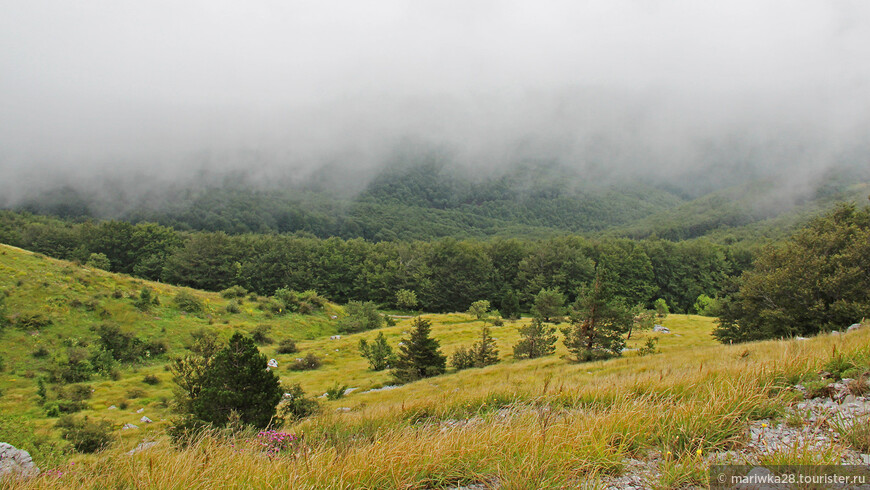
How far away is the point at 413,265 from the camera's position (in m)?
87.5

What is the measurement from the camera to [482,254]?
8600 centimetres

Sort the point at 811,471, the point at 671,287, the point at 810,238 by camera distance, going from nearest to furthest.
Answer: the point at 811,471 < the point at 810,238 < the point at 671,287

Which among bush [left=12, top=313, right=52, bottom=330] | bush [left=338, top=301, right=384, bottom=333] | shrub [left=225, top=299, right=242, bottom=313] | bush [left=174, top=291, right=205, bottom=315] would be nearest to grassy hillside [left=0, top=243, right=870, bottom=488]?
bush [left=12, top=313, right=52, bottom=330]

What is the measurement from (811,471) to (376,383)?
79.8 feet

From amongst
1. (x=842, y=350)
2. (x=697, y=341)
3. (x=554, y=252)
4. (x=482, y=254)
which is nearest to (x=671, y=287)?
(x=554, y=252)

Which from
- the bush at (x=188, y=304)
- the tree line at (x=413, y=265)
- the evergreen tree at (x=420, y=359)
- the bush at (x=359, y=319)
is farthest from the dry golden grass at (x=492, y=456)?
the tree line at (x=413, y=265)

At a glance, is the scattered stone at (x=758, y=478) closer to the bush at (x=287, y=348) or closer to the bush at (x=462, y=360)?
the bush at (x=462, y=360)

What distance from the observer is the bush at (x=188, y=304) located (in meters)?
41.9

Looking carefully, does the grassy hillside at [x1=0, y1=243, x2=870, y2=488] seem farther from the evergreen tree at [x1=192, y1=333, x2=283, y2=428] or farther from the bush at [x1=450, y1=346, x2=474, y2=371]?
the bush at [x1=450, y1=346, x2=474, y2=371]

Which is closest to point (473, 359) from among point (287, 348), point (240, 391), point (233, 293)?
point (240, 391)

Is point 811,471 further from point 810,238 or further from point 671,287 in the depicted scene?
point 671,287

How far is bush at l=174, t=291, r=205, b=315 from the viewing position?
138 ft

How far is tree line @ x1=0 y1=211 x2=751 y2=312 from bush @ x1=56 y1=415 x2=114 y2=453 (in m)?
65.0

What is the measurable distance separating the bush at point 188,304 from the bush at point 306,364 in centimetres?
1787
